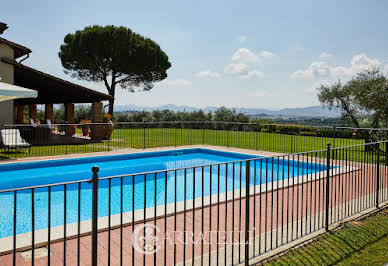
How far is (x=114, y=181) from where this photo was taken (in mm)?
9055

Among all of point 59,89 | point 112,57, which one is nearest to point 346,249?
point 59,89

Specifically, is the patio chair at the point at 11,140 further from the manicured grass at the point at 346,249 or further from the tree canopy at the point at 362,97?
the tree canopy at the point at 362,97

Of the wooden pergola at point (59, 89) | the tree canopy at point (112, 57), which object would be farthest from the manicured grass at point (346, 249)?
the tree canopy at point (112, 57)

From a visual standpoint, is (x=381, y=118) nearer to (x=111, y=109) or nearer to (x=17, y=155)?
(x=17, y=155)

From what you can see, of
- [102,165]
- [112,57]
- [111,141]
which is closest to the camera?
[102,165]

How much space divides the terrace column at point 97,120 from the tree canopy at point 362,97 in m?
13.5

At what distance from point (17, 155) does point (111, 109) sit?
22.4 meters

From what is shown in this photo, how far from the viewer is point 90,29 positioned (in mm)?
30453

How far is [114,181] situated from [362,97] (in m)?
10.9

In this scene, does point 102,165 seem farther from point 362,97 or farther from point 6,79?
point 362,97

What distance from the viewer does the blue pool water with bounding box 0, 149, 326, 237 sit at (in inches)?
241

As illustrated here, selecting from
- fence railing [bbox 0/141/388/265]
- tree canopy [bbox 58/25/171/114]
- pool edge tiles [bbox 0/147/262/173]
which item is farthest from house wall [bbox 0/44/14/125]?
tree canopy [bbox 58/25/171/114]

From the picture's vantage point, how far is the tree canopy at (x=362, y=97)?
1173 cm

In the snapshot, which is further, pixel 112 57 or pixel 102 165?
pixel 112 57
